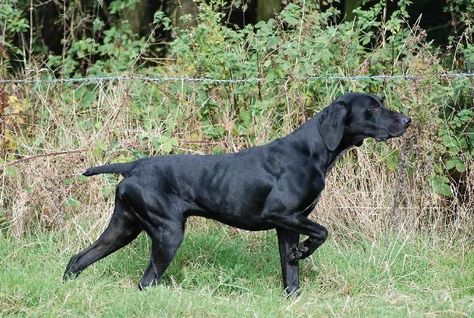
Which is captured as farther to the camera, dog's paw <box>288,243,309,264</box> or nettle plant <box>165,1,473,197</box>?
nettle plant <box>165,1,473,197</box>

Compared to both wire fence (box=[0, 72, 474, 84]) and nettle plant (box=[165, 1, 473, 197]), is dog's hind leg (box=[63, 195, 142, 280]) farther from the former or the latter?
wire fence (box=[0, 72, 474, 84])

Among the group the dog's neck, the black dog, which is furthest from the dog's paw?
the dog's neck

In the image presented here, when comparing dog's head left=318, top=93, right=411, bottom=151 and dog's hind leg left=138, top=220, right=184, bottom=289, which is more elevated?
dog's head left=318, top=93, right=411, bottom=151

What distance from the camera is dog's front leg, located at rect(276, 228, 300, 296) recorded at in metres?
6.72

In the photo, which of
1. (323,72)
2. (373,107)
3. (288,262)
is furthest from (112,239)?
(323,72)

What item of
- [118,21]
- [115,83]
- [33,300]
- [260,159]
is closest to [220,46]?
[115,83]

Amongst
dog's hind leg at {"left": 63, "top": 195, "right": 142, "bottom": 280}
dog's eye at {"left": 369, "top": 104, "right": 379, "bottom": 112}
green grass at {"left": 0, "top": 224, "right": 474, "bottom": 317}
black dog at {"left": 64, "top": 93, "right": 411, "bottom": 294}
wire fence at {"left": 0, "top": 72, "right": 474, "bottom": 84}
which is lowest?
green grass at {"left": 0, "top": 224, "right": 474, "bottom": 317}

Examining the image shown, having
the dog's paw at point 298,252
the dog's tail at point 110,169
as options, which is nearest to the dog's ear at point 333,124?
the dog's paw at point 298,252

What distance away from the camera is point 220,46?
879 centimetres

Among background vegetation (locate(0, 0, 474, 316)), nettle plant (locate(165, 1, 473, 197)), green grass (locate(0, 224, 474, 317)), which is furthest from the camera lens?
nettle plant (locate(165, 1, 473, 197))

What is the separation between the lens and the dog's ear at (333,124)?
6.55 m

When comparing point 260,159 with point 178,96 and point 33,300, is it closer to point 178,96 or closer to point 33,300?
point 33,300

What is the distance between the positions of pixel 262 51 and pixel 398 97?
1.34 metres

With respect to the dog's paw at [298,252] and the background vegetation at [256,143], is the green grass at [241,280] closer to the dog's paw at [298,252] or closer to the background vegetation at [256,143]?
the background vegetation at [256,143]
